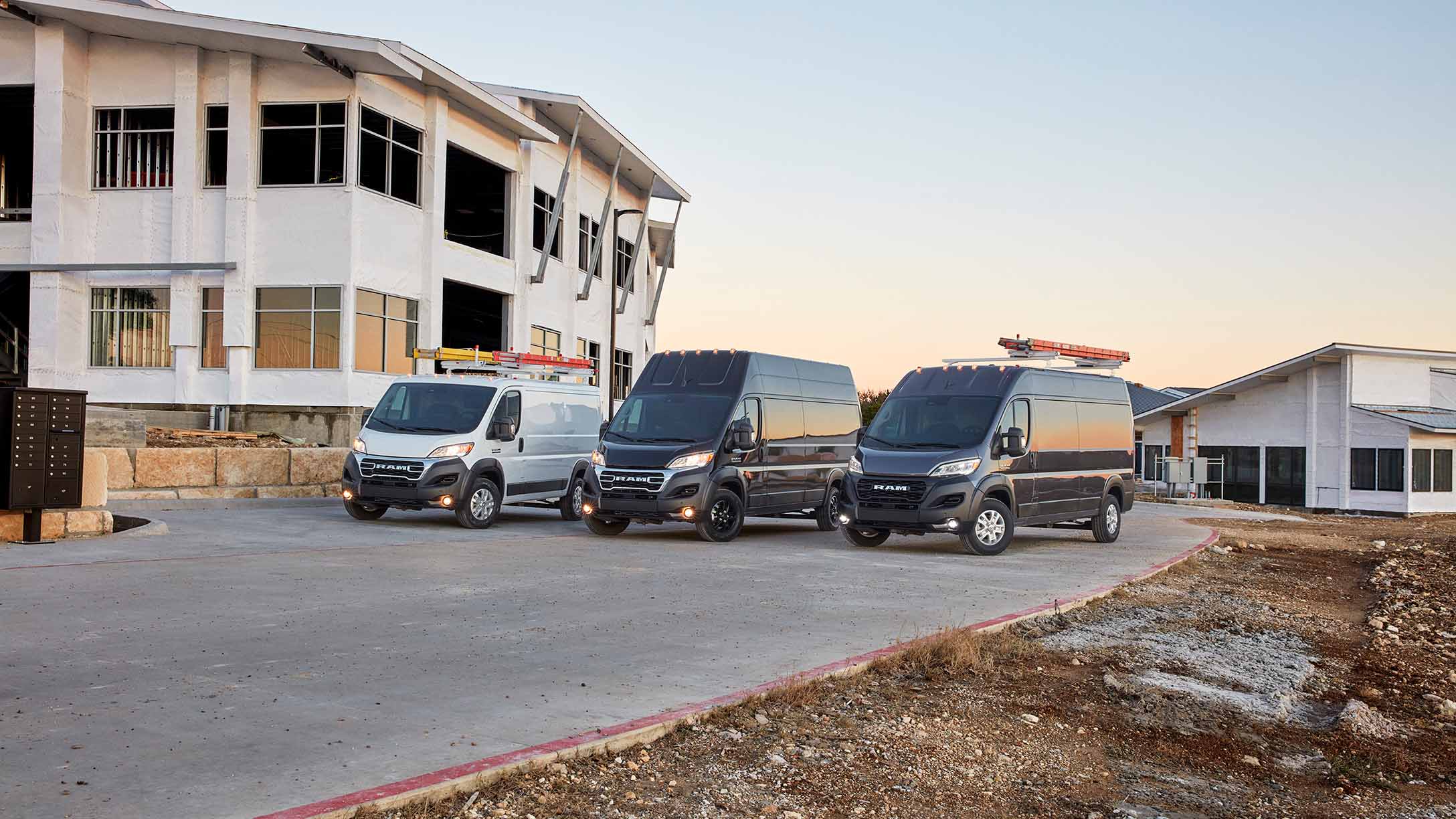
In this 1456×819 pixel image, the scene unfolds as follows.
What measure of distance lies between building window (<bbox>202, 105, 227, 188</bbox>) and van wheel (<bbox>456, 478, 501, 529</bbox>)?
14.8 m

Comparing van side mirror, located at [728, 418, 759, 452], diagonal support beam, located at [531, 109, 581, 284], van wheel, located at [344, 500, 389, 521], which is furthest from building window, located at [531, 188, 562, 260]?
van side mirror, located at [728, 418, 759, 452]

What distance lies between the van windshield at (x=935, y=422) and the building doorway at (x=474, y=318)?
20.9 metres

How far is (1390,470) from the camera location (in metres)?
43.4

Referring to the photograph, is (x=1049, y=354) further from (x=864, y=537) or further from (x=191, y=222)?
(x=191, y=222)

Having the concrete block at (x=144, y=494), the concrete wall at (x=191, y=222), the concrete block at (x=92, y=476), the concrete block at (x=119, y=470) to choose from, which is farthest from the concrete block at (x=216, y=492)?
the concrete wall at (x=191, y=222)

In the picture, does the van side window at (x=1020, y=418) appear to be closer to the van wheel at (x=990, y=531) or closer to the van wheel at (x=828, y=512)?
the van wheel at (x=990, y=531)

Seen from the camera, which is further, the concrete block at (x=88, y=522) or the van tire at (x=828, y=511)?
the van tire at (x=828, y=511)

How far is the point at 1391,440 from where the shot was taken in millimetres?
43156

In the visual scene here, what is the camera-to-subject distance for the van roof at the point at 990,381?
54.1 feet

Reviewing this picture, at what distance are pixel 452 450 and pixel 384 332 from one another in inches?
509

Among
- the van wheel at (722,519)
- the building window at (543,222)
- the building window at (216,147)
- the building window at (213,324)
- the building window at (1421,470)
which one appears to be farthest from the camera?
the building window at (1421,470)

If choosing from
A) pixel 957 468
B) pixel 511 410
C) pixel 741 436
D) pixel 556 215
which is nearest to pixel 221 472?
pixel 511 410

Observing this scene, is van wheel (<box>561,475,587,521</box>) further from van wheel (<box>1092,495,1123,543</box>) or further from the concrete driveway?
van wheel (<box>1092,495,1123,543</box>)

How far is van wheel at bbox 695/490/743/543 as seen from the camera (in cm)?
1681
